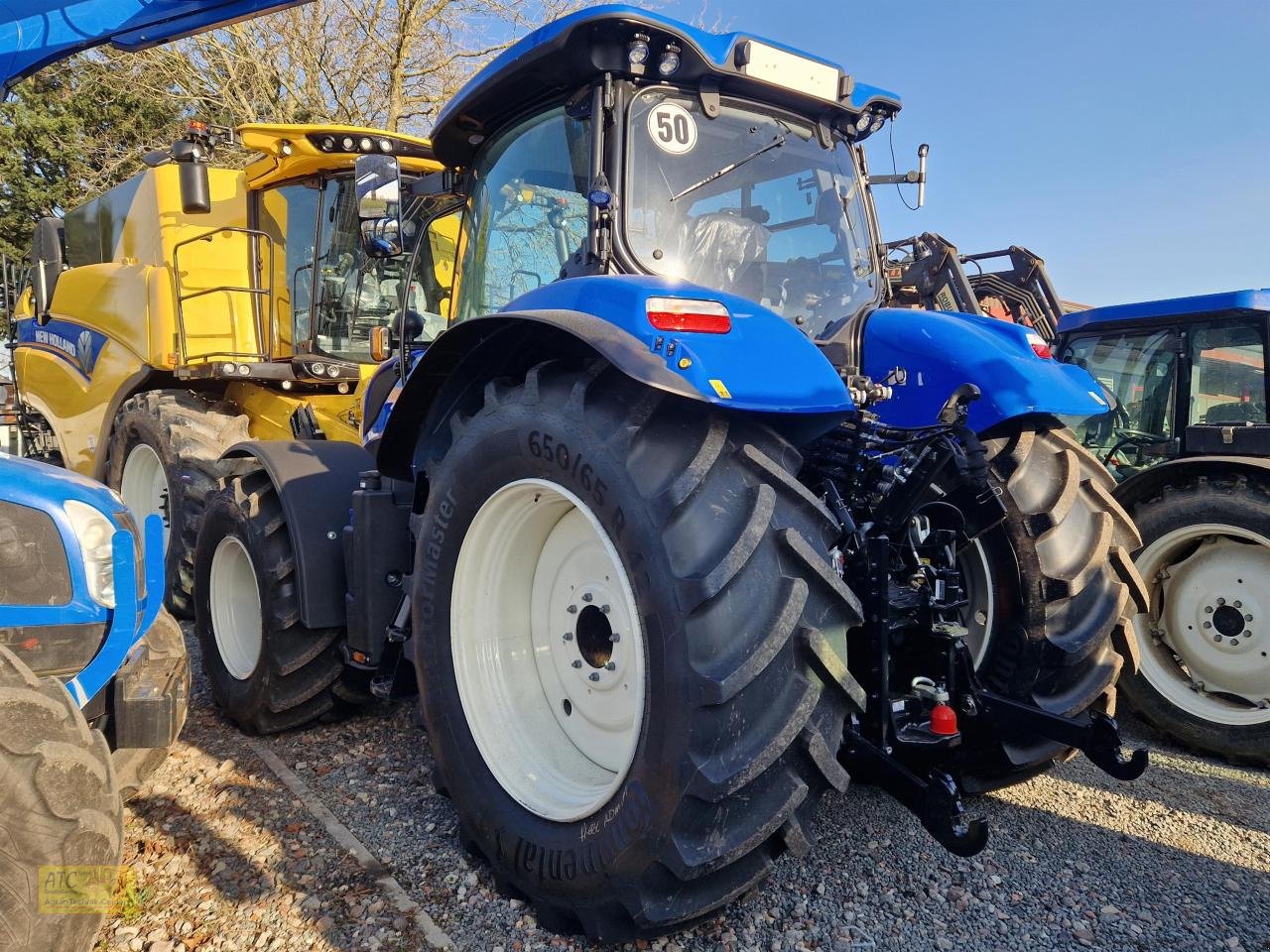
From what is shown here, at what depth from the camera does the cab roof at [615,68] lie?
247 centimetres

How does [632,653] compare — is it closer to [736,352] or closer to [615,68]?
[736,352]

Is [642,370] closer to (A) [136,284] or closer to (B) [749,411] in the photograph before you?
(B) [749,411]

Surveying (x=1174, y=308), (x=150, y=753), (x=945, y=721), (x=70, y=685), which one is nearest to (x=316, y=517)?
(x=150, y=753)

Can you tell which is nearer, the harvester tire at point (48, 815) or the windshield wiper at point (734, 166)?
the harvester tire at point (48, 815)

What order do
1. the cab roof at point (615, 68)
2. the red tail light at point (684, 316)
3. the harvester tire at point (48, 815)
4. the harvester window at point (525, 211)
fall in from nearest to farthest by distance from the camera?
the harvester tire at point (48, 815) → the red tail light at point (684, 316) → the cab roof at point (615, 68) → the harvester window at point (525, 211)

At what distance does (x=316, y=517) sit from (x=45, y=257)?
170 inches

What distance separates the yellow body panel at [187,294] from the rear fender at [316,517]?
177 cm

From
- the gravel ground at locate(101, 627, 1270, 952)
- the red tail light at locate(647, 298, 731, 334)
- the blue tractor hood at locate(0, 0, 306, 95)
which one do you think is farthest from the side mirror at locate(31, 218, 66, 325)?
the red tail light at locate(647, 298, 731, 334)

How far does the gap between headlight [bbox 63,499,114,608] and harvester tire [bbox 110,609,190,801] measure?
0.39 metres

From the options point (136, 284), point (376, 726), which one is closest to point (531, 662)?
point (376, 726)

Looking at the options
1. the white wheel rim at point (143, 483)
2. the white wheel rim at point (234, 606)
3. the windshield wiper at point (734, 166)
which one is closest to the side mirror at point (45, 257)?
the white wheel rim at point (143, 483)

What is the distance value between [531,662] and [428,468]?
2.31ft

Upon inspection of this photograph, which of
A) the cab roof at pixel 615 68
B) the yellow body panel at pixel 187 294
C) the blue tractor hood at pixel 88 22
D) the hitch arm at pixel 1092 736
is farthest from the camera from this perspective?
the yellow body panel at pixel 187 294

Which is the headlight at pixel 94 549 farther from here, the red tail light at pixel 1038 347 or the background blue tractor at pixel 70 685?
the red tail light at pixel 1038 347
